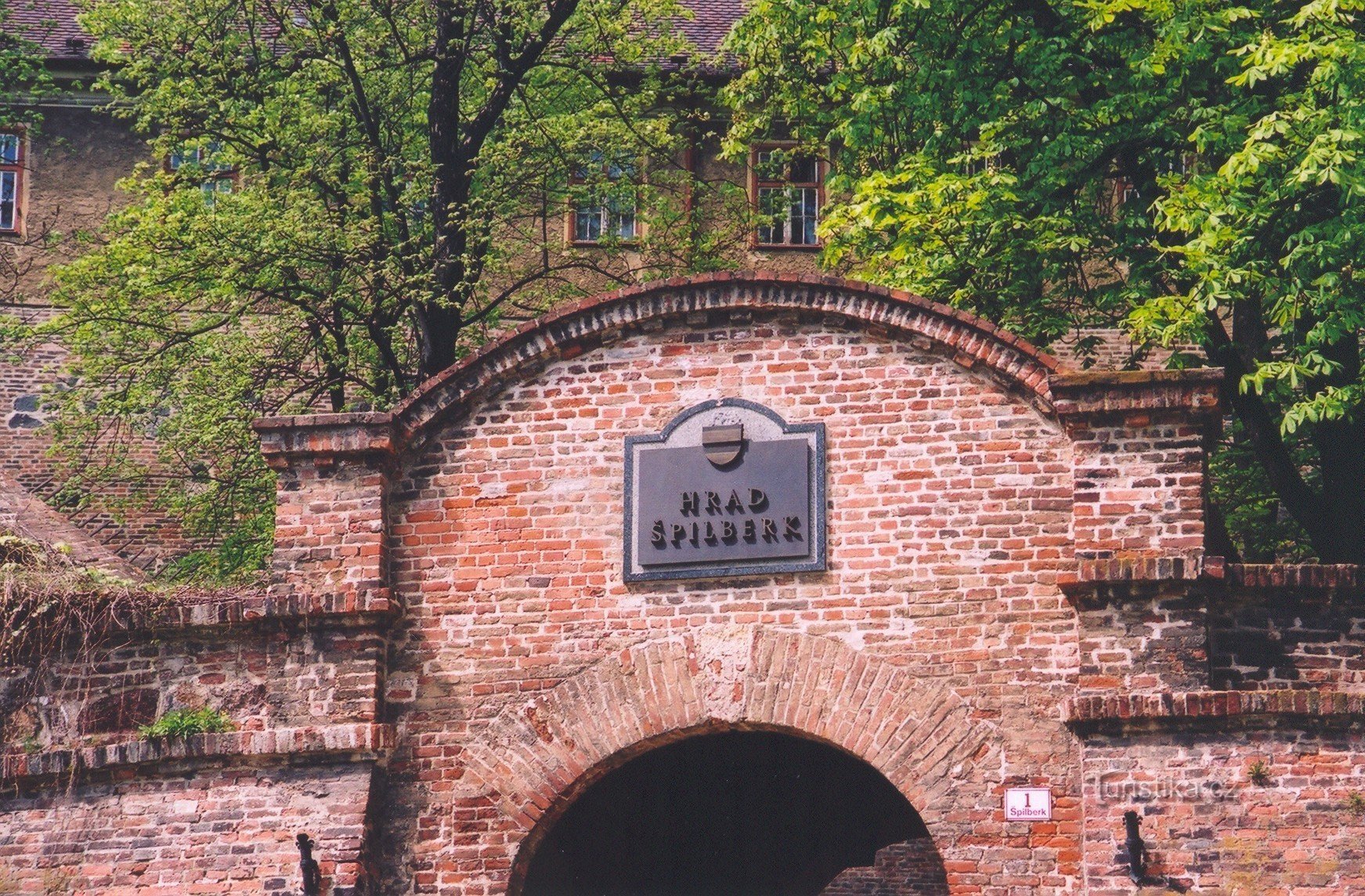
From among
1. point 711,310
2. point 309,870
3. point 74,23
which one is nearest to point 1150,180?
point 711,310

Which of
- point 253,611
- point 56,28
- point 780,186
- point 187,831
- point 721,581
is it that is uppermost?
point 56,28

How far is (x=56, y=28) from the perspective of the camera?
75.4 feet

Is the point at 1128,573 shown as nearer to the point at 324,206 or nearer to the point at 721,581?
the point at 721,581

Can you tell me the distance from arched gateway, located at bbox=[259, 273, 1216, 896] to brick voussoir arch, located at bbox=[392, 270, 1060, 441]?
0.8 inches

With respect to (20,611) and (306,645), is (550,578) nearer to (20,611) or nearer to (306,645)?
(306,645)

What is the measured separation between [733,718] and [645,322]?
102 inches

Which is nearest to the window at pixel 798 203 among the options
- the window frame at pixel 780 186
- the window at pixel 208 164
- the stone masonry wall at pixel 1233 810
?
the window frame at pixel 780 186

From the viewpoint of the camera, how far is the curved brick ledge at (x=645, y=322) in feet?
37.8

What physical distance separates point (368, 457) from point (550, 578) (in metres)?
1.39

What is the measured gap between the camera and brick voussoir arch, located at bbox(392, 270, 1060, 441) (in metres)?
11.5

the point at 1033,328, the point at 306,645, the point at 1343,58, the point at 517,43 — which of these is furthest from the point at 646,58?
the point at 306,645

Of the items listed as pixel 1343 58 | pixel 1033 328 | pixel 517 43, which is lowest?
pixel 1033 328

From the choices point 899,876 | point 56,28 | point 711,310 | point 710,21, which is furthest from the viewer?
point 710,21

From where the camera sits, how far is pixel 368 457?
39.2 feet
